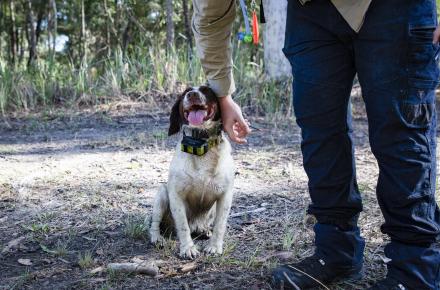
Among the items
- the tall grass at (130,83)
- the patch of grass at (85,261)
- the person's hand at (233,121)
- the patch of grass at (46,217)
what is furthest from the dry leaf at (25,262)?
the tall grass at (130,83)

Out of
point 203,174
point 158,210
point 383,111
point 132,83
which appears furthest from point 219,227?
point 132,83

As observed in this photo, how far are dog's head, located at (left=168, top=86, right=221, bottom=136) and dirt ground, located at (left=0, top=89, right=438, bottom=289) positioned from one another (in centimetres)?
74

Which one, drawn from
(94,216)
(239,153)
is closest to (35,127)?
(239,153)

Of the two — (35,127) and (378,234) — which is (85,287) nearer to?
(378,234)

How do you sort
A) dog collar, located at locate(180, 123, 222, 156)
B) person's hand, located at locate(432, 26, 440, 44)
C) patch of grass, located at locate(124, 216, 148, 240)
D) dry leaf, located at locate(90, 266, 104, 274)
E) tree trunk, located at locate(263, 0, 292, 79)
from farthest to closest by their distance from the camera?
1. tree trunk, located at locate(263, 0, 292, 79)
2. patch of grass, located at locate(124, 216, 148, 240)
3. dog collar, located at locate(180, 123, 222, 156)
4. dry leaf, located at locate(90, 266, 104, 274)
5. person's hand, located at locate(432, 26, 440, 44)

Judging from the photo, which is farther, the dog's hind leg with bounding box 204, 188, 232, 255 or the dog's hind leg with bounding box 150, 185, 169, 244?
the dog's hind leg with bounding box 150, 185, 169, 244

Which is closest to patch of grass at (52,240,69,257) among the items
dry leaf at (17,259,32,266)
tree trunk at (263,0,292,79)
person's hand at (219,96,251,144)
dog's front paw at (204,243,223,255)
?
dry leaf at (17,259,32,266)

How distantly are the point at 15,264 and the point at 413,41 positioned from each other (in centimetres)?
231

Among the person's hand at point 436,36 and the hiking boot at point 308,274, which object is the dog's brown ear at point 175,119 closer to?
the hiking boot at point 308,274

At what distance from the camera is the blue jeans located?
193 cm

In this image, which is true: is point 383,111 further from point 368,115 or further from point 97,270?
point 97,270

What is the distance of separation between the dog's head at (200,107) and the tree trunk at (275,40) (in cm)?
423

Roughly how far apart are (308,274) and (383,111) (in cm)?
88

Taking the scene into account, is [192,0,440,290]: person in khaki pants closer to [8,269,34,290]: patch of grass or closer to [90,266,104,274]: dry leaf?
[90,266,104,274]: dry leaf
